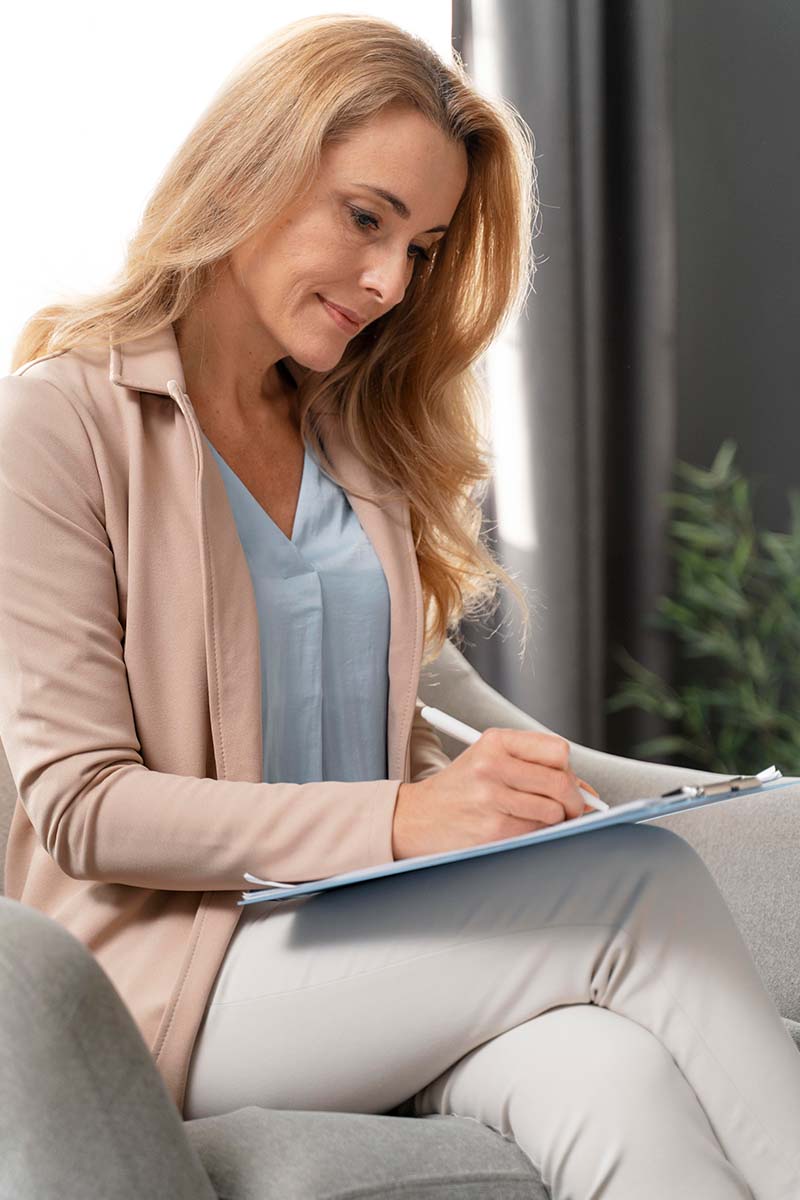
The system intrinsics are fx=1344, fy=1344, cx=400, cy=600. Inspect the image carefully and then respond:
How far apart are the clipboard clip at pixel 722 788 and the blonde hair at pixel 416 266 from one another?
2.22 feet

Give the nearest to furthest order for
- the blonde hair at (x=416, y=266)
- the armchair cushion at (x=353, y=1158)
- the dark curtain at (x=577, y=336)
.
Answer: the armchair cushion at (x=353, y=1158)
the blonde hair at (x=416, y=266)
the dark curtain at (x=577, y=336)

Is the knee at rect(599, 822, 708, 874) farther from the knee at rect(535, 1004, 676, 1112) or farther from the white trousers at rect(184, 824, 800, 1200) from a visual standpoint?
the knee at rect(535, 1004, 676, 1112)

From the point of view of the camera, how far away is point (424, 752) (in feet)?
4.90

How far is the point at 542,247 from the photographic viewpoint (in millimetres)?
2508

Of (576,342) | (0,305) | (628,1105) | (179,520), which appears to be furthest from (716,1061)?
(576,342)

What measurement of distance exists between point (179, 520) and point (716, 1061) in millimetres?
630

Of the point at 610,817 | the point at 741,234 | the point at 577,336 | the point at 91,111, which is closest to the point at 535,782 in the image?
the point at 610,817

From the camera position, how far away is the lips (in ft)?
4.51

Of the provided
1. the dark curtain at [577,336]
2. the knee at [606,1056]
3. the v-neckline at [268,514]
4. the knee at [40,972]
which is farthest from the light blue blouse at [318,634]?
the dark curtain at [577,336]

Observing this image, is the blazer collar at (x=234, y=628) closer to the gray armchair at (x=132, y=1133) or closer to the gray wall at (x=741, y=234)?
the gray armchair at (x=132, y=1133)

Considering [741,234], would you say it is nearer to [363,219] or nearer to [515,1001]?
[363,219]

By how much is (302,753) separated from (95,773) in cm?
31

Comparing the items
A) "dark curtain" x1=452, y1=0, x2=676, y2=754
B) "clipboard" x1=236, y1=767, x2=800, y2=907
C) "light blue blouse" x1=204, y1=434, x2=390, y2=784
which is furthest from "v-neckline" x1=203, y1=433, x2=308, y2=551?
"dark curtain" x1=452, y1=0, x2=676, y2=754

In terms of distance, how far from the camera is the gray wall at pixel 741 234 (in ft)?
9.72
